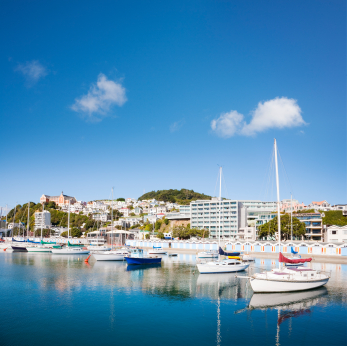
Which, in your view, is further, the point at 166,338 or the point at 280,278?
the point at 280,278

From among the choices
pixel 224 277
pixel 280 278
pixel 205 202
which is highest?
pixel 205 202

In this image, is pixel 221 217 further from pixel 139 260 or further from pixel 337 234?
pixel 139 260

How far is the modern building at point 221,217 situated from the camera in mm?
124875

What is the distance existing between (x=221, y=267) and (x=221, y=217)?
8871cm

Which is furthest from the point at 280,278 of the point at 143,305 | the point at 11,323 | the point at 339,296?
the point at 11,323

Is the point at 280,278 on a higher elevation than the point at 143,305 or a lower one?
higher

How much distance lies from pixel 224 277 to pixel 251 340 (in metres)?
21.8

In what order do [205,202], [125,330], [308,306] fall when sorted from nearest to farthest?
[125,330] → [308,306] → [205,202]

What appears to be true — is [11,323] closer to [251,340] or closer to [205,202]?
[251,340]

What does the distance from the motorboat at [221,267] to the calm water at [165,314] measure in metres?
5.53

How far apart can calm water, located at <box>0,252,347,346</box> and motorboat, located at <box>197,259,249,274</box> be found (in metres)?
5.53

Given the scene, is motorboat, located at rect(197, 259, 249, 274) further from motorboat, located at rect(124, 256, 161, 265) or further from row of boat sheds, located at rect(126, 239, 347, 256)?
row of boat sheds, located at rect(126, 239, 347, 256)

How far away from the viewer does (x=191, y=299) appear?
92.5 feet

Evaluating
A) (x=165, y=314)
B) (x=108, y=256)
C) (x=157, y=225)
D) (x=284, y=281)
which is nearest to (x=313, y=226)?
(x=108, y=256)
